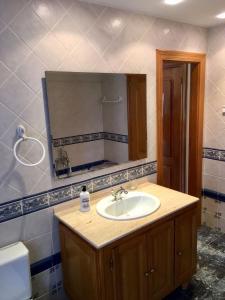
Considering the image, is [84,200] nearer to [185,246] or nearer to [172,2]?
[185,246]

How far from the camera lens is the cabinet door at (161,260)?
1801 mm

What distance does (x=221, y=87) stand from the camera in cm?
265

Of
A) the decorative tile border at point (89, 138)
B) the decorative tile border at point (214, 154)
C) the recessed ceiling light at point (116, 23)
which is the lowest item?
the decorative tile border at point (214, 154)

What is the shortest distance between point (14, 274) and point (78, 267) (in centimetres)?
40

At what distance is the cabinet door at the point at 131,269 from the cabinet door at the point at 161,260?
0.07 metres

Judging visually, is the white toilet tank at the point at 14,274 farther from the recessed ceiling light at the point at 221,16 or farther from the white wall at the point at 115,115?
the recessed ceiling light at the point at 221,16

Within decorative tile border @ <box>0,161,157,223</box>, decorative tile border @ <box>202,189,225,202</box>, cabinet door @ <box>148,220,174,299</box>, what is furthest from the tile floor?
decorative tile border @ <box>0,161,157,223</box>

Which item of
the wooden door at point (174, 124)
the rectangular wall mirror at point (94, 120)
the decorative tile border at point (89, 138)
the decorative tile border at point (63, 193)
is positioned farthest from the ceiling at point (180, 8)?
the decorative tile border at point (63, 193)

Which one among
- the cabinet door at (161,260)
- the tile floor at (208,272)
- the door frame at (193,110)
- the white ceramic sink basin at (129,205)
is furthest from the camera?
the door frame at (193,110)

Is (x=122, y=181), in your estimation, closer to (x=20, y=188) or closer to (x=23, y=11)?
(x=20, y=188)

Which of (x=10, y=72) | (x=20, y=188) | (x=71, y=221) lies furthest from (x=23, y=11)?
(x=71, y=221)

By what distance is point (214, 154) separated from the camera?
2838 millimetres

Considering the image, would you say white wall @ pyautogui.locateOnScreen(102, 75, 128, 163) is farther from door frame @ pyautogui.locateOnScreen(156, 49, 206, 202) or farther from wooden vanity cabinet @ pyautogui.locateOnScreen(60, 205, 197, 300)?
wooden vanity cabinet @ pyautogui.locateOnScreen(60, 205, 197, 300)

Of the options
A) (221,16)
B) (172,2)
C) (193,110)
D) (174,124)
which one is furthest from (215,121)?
(172,2)
